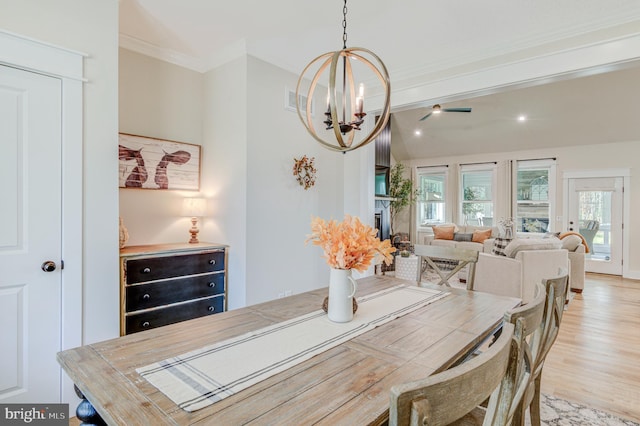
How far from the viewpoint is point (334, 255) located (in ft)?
4.79

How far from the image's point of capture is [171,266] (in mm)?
2793

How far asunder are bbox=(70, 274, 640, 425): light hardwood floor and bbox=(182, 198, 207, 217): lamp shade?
5.89 ft

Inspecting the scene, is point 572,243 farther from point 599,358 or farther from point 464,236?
point 599,358

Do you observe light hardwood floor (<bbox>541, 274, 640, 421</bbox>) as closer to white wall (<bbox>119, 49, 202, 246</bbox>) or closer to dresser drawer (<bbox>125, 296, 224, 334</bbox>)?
dresser drawer (<bbox>125, 296, 224, 334</bbox>)

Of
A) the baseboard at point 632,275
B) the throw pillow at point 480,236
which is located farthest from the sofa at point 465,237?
the baseboard at point 632,275

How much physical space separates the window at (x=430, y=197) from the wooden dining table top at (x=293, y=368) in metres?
7.22

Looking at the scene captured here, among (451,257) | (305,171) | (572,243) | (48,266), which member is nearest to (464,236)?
(572,243)

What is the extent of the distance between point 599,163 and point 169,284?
25.9 ft

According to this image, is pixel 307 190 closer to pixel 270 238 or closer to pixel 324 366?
pixel 270 238

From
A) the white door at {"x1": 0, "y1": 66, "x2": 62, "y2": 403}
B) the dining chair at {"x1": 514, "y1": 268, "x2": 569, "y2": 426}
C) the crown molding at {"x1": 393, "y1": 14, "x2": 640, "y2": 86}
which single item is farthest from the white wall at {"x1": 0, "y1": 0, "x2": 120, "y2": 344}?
the crown molding at {"x1": 393, "y1": 14, "x2": 640, "y2": 86}

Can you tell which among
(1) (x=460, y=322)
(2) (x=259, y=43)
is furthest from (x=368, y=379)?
(2) (x=259, y=43)

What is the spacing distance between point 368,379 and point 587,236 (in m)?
7.79

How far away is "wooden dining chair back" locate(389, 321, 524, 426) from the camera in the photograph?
557 millimetres

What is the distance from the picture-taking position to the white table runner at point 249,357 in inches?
37.1
